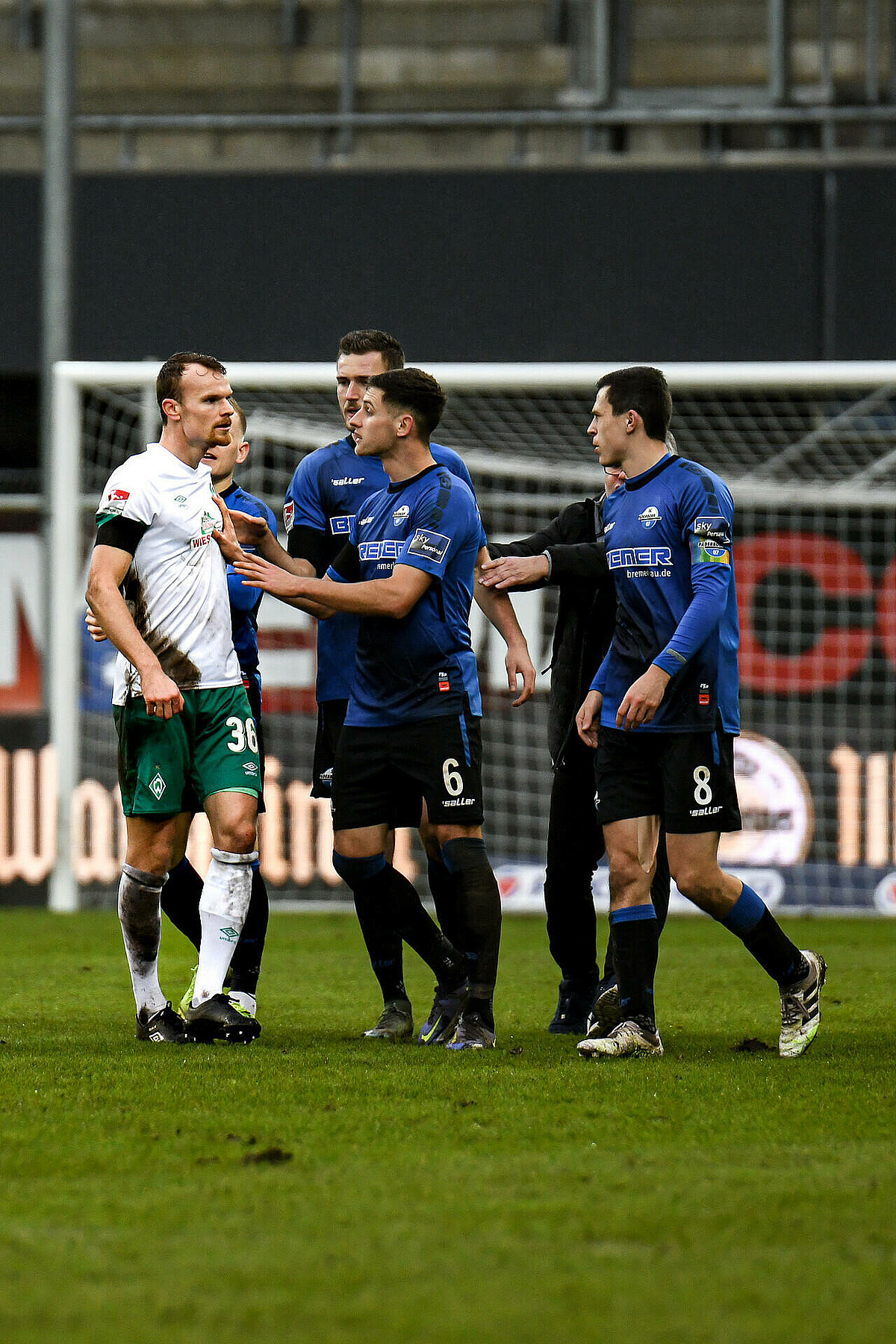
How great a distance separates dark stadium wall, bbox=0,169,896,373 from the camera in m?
12.1

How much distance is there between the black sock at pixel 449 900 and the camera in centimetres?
477

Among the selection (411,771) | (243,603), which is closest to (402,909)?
(411,771)

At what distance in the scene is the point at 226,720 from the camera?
4.79m

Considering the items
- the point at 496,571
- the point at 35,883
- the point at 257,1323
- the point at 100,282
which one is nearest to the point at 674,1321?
the point at 257,1323

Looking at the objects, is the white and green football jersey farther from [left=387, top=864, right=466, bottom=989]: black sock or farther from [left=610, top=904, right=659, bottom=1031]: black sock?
[left=610, top=904, right=659, bottom=1031]: black sock

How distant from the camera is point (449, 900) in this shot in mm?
4961

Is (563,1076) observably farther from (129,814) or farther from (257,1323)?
(257,1323)

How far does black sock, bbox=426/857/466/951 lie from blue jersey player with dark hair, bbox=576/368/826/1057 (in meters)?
0.42

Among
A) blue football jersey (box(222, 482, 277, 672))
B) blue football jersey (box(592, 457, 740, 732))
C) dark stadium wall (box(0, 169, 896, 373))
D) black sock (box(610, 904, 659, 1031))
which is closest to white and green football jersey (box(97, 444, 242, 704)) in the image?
blue football jersey (box(222, 482, 277, 672))

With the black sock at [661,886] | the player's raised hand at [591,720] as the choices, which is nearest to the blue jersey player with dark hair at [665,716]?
the player's raised hand at [591,720]

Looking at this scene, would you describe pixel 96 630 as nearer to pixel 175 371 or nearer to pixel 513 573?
pixel 175 371

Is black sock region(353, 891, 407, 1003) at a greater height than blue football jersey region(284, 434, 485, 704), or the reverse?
blue football jersey region(284, 434, 485, 704)

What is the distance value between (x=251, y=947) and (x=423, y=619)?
4.30ft

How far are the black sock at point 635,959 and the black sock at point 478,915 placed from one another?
354mm
